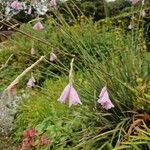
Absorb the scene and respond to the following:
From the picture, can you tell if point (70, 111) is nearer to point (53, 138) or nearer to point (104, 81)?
point (53, 138)

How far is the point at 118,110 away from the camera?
429 cm

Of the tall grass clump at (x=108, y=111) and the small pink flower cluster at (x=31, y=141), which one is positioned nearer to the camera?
the tall grass clump at (x=108, y=111)

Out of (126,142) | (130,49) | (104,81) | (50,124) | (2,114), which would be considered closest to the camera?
(126,142)

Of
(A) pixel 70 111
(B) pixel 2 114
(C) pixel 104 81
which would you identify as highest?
(C) pixel 104 81

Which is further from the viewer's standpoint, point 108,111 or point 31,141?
point 31,141

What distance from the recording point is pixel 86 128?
14.3 feet

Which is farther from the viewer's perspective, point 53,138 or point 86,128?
point 53,138

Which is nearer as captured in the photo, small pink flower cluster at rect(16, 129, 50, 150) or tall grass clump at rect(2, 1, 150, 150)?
tall grass clump at rect(2, 1, 150, 150)

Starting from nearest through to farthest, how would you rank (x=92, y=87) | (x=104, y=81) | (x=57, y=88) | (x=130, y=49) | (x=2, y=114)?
(x=104, y=81) → (x=92, y=87) → (x=130, y=49) → (x=57, y=88) → (x=2, y=114)

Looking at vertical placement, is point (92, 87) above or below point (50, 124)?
above

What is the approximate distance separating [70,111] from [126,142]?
1186mm

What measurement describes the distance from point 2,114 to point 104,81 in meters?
2.65

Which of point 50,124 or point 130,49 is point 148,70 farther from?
point 50,124

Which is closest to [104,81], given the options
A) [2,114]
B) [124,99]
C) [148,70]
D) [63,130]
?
[124,99]
